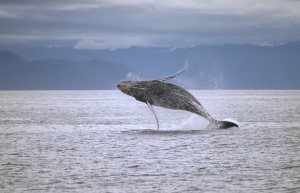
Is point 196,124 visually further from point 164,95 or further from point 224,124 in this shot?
point 164,95

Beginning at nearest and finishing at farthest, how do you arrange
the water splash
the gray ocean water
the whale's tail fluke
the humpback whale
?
the gray ocean water → the humpback whale → the whale's tail fluke → the water splash

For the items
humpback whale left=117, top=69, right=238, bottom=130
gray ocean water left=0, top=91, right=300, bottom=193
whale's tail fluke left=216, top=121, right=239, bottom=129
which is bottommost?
gray ocean water left=0, top=91, right=300, bottom=193

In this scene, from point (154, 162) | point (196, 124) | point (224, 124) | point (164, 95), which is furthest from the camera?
point (196, 124)

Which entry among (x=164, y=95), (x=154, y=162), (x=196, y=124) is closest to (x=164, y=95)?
(x=164, y=95)

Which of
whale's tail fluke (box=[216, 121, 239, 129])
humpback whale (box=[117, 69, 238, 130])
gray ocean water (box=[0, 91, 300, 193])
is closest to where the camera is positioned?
gray ocean water (box=[0, 91, 300, 193])

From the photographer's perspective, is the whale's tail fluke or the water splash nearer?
the whale's tail fluke

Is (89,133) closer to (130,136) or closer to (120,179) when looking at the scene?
(130,136)

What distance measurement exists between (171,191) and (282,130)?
2457cm

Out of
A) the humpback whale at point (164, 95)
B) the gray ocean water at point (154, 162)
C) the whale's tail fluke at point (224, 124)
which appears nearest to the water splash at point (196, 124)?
the whale's tail fluke at point (224, 124)

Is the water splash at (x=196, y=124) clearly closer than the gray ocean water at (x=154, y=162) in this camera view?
No

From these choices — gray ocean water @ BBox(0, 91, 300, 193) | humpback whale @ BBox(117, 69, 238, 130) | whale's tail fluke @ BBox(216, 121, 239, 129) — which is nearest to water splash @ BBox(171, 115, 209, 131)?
whale's tail fluke @ BBox(216, 121, 239, 129)

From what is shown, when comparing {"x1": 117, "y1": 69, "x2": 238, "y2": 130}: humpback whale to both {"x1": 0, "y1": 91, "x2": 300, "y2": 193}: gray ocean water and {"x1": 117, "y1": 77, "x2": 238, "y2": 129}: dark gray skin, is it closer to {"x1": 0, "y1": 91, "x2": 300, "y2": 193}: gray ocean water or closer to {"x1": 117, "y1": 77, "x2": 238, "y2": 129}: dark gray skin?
{"x1": 117, "y1": 77, "x2": 238, "y2": 129}: dark gray skin

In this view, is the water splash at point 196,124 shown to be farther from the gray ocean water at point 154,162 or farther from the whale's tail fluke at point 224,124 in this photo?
the gray ocean water at point 154,162

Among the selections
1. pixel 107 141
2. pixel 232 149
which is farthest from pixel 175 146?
pixel 107 141
